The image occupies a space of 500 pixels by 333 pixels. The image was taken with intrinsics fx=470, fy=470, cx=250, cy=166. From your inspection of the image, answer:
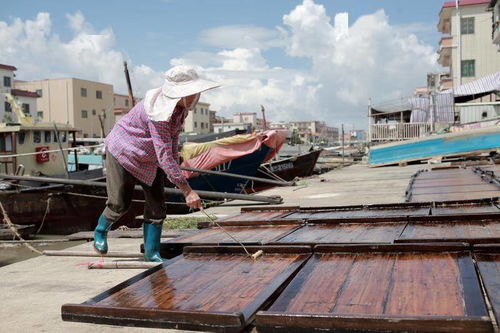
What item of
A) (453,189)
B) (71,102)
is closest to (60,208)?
(453,189)

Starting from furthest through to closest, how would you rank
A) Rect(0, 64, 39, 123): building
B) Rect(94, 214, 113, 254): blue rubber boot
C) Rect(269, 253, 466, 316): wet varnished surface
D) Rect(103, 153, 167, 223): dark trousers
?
1. Rect(0, 64, 39, 123): building
2. Rect(94, 214, 113, 254): blue rubber boot
3. Rect(103, 153, 167, 223): dark trousers
4. Rect(269, 253, 466, 316): wet varnished surface

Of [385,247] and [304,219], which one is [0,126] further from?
[385,247]

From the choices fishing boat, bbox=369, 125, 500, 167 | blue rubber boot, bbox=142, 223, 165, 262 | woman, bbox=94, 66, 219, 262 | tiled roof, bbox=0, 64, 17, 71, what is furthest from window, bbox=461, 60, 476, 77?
tiled roof, bbox=0, 64, 17, 71

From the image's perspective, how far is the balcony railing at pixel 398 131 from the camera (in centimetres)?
2281

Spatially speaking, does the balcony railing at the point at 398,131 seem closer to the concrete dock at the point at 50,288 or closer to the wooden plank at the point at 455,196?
the wooden plank at the point at 455,196

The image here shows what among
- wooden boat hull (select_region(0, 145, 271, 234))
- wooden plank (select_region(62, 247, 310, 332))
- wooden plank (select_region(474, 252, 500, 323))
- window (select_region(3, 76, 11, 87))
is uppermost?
window (select_region(3, 76, 11, 87))

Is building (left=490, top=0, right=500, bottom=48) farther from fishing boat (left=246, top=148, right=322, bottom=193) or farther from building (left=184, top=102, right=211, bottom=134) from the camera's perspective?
building (left=184, top=102, right=211, bottom=134)

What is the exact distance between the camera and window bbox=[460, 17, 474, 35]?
35.8 m

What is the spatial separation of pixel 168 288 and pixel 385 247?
4.24ft

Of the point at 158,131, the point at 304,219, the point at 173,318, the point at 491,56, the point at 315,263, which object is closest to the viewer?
the point at 173,318

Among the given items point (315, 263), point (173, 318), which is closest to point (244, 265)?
point (315, 263)

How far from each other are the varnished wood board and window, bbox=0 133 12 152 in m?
12.8

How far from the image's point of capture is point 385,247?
111 inches

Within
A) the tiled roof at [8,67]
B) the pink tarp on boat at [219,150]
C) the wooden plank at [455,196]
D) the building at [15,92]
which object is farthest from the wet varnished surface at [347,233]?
the tiled roof at [8,67]
